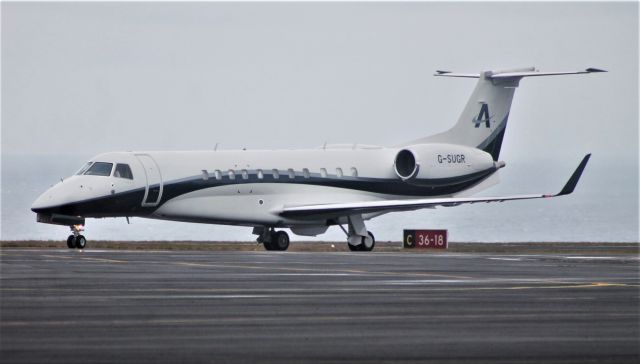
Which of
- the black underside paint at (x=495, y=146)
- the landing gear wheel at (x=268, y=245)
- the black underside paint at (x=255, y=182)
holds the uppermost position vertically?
the black underside paint at (x=495, y=146)

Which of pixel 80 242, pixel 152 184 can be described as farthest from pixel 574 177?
pixel 80 242

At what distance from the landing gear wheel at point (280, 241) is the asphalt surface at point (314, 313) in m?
14.1

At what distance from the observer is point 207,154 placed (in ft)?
149

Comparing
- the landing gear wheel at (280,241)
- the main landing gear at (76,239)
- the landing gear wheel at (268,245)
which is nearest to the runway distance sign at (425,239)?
the landing gear wheel at (280,241)

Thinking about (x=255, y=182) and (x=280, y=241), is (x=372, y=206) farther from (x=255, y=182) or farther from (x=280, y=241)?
(x=255, y=182)

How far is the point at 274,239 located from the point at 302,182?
2.09 metres

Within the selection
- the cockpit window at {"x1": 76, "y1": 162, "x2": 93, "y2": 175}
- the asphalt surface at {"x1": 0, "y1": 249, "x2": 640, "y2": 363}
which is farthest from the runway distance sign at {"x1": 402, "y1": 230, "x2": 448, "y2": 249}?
the asphalt surface at {"x1": 0, "y1": 249, "x2": 640, "y2": 363}

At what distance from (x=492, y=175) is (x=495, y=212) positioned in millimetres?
127631

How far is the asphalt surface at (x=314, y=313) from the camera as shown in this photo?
16.0 m

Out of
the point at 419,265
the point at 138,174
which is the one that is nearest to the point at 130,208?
the point at 138,174

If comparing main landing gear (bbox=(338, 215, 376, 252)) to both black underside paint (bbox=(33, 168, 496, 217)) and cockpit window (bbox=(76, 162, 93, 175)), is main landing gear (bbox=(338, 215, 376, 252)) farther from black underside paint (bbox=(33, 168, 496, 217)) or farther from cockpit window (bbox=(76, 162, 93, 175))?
cockpit window (bbox=(76, 162, 93, 175))

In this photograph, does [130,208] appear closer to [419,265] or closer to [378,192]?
[378,192]

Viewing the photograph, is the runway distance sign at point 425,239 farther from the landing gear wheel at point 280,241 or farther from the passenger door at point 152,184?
the passenger door at point 152,184

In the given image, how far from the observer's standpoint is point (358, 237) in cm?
4678
